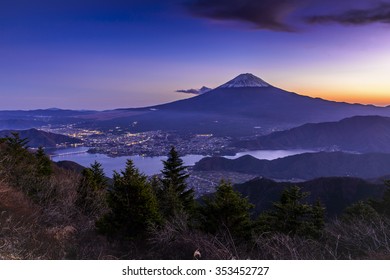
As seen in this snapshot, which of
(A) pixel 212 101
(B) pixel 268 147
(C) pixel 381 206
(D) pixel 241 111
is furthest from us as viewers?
(C) pixel 381 206

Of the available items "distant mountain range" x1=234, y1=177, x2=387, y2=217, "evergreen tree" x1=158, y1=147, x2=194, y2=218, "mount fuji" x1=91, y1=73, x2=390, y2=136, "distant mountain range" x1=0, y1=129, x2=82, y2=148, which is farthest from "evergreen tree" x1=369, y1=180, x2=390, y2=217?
"distant mountain range" x1=234, y1=177, x2=387, y2=217

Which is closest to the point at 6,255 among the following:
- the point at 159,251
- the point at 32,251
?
the point at 32,251

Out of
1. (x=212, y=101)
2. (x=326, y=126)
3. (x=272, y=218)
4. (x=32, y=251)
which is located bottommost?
(x=272, y=218)

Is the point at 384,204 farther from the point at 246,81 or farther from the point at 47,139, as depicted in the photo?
the point at 47,139

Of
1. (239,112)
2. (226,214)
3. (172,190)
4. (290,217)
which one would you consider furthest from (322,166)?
(226,214)

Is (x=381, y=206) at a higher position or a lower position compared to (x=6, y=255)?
lower
